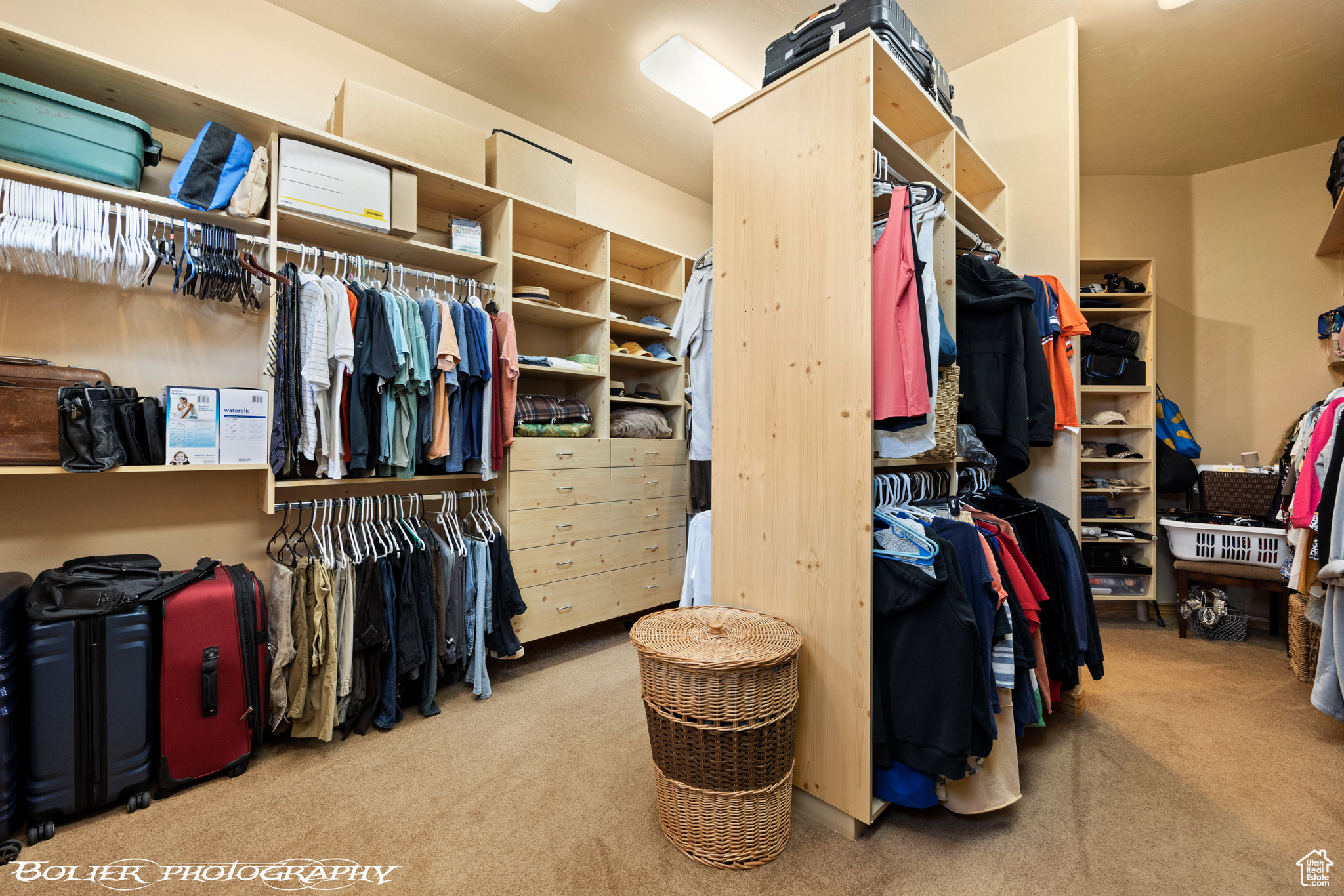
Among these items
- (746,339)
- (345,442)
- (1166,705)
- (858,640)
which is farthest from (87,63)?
(1166,705)

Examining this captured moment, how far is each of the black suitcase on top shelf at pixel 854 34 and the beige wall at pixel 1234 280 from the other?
2.96 m

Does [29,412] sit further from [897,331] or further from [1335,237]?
[1335,237]

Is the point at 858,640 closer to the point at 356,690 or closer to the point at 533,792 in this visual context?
the point at 533,792

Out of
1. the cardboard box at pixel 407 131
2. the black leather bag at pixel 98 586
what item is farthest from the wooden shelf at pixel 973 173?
the black leather bag at pixel 98 586

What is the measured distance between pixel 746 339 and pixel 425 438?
1.50 meters

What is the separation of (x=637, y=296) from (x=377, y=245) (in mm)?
1531

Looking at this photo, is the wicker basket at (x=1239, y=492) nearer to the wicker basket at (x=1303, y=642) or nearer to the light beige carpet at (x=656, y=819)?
the wicker basket at (x=1303, y=642)

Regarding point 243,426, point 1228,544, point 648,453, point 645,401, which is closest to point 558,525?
point 648,453

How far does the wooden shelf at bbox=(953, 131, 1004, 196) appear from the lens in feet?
7.57

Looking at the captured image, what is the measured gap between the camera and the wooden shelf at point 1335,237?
2855mm

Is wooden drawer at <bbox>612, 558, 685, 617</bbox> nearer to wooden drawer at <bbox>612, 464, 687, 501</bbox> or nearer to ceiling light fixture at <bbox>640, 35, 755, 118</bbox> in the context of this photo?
wooden drawer at <bbox>612, 464, 687, 501</bbox>

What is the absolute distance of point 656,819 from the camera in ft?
5.65

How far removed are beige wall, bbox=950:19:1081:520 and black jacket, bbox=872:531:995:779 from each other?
145cm

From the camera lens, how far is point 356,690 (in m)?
2.22
